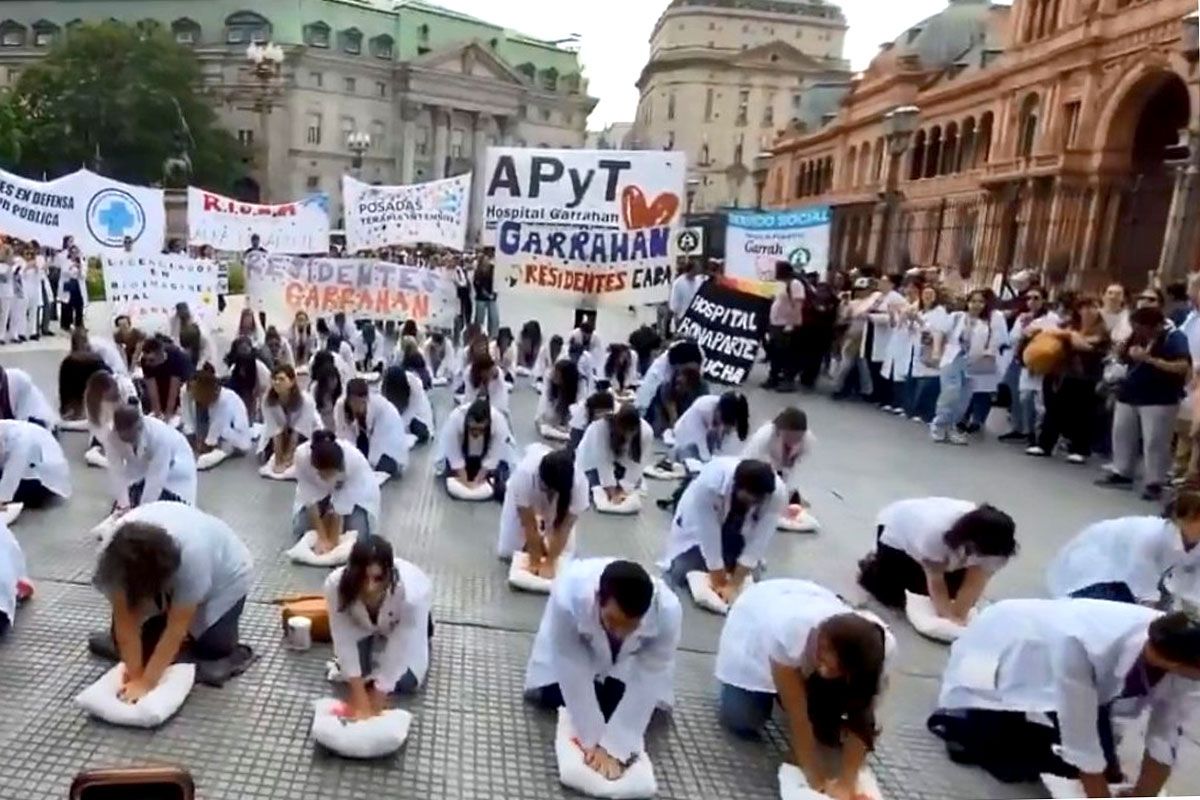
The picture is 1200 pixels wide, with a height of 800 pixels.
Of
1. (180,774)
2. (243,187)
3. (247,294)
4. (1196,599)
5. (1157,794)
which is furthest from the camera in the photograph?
(243,187)

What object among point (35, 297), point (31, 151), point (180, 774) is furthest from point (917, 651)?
point (31, 151)

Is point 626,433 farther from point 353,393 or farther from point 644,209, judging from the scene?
point 644,209

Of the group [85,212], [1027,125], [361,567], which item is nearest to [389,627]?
[361,567]

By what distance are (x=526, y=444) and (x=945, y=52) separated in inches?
1097

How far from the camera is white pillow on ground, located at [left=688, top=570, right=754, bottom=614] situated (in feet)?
16.8

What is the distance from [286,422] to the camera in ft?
24.2

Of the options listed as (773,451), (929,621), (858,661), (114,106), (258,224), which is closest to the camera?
(858,661)

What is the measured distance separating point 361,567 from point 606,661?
0.91 m

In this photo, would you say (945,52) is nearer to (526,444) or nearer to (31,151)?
(526,444)

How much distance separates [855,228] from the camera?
31969 millimetres

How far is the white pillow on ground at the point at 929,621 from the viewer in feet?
16.1

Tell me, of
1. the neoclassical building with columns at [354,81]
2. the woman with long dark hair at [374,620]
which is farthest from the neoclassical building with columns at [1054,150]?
the neoclassical building with columns at [354,81]

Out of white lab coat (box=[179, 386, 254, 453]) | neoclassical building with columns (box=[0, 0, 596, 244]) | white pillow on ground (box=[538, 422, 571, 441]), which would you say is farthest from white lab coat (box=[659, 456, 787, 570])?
neoclassical building with columns (box=[0, 0, 596, 244])

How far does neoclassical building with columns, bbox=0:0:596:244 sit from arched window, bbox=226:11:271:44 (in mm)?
52
